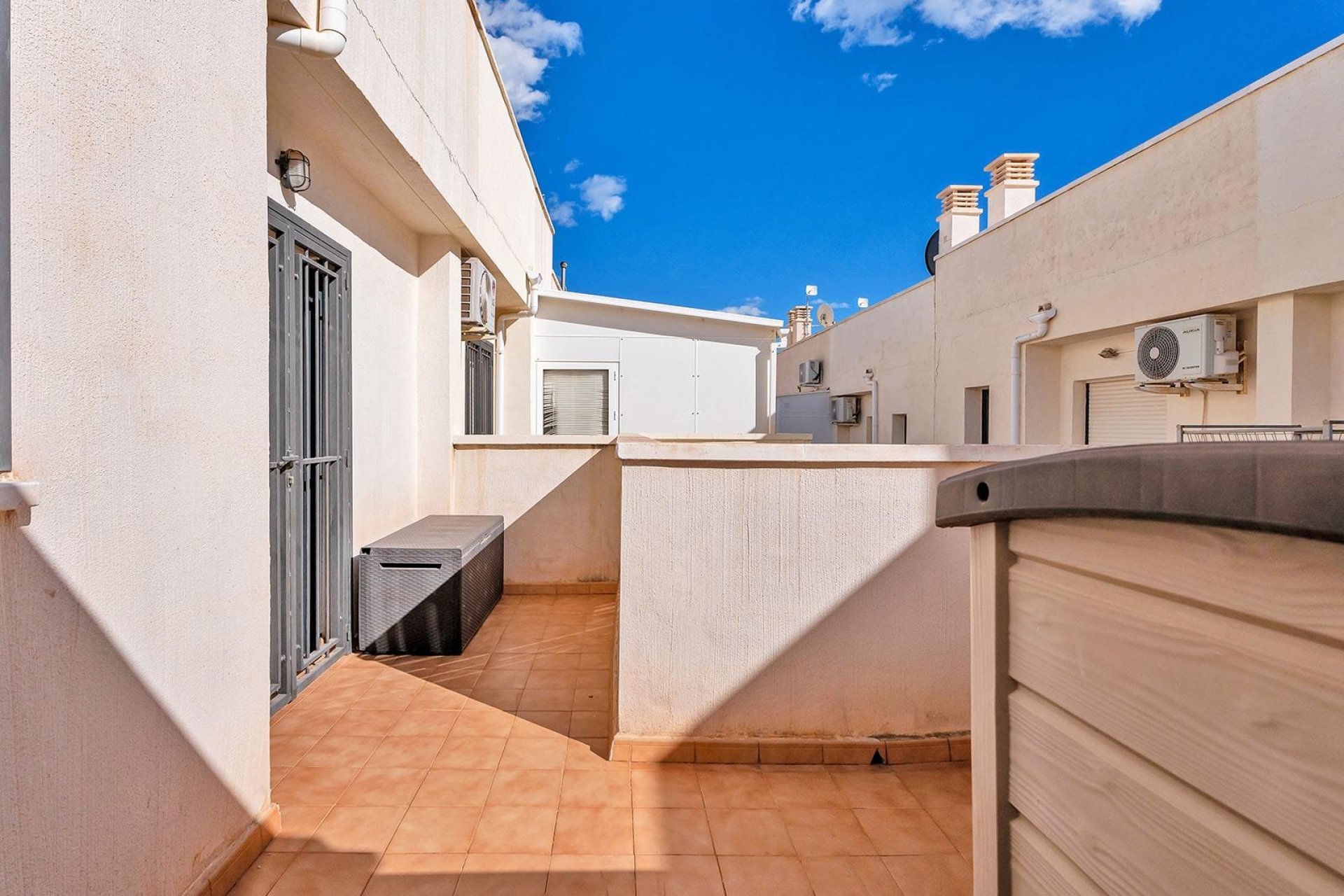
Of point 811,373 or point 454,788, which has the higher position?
point 811,373

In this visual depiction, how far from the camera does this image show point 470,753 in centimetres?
293

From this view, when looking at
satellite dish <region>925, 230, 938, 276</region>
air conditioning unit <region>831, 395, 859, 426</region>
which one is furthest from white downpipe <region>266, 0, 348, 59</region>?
air conditioning unit <region>831, 395, 859, 426</region>

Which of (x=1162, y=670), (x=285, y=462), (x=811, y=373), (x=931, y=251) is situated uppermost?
(x=931, y=251)

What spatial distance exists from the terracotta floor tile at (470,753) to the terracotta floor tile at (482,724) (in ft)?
0.12

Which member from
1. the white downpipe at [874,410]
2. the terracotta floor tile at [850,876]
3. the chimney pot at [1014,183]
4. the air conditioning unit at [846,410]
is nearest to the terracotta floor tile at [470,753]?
the terracotta floor tile at [850,876]

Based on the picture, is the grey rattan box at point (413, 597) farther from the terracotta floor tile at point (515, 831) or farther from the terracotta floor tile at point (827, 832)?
the terracotta floor tile at point (827, 832)

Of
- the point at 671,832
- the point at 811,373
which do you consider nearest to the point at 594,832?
the point at 671,832

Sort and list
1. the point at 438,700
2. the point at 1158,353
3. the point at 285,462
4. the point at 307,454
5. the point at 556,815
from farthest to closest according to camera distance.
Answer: the point at 1158,353
the point at 307,454
the point at 438,700
the point at 285,462
the point at 556,815

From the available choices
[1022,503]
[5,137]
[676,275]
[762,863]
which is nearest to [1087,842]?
[1022,503]

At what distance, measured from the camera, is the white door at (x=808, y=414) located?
17217 millimetres

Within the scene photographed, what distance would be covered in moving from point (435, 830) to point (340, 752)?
2.80 ft

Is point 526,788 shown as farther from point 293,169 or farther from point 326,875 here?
point 293,169

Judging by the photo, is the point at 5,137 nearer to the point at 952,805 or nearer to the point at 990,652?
the point at 990,652

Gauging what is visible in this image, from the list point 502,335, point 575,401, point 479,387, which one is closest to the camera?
point 479,387
